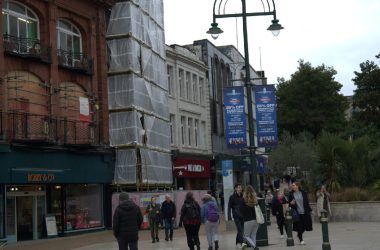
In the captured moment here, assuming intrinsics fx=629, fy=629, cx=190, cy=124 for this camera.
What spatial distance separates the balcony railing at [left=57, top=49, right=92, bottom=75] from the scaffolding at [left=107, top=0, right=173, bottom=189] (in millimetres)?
2304

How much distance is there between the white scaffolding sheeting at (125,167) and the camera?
32.6 meters

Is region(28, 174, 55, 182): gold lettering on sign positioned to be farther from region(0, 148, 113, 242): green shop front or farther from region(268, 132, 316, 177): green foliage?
region(268, 132, 316, 177): green foliage

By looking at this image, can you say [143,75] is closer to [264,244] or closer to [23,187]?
[23,187]

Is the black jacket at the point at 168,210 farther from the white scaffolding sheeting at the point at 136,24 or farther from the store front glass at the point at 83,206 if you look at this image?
the white scaffolding sheeting at the point at 136,24

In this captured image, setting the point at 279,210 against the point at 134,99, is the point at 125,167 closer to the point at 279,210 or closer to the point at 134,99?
the point at 134,99

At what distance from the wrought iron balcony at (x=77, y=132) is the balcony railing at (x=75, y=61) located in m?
2.72

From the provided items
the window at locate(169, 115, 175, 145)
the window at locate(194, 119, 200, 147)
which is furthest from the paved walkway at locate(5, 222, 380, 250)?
the window at locate(194, 119, 200, 147)

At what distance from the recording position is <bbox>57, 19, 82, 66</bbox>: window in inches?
1179

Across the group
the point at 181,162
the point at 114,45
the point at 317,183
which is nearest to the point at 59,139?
the point at 114,45

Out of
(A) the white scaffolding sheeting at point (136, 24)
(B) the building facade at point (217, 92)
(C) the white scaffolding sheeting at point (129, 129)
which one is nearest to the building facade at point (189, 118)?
(B) the building facade at point (217, 92)

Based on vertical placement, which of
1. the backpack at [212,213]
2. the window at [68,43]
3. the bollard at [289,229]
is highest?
the window at [68,43]

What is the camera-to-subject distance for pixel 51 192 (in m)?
28.3

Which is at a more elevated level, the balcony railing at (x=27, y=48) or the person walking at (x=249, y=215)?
the balcony railing at (x=27, y=48)

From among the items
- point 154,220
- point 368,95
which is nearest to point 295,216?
point 154,220
